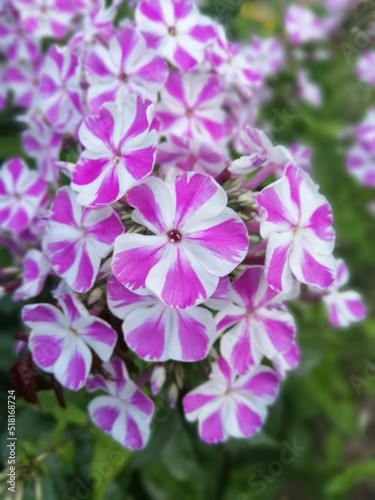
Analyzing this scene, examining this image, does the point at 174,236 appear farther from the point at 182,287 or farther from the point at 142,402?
the point at 142,402

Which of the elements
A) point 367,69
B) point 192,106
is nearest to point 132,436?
point 192,106

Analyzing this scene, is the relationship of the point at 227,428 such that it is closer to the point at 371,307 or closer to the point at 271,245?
the point at 271,245

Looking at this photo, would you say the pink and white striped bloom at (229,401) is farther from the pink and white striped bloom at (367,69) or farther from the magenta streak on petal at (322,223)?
the pink and white striped bloom at (367,69)

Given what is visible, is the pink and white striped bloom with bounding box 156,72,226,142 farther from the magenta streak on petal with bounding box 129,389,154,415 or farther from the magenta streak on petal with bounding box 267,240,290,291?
the magenta streak on petal with bounding box 129,389,154,415

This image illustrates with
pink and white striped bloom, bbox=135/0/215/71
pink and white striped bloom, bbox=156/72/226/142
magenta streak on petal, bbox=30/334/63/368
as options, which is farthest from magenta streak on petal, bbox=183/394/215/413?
pink and white striped bloom, bbox=135/0/215/71

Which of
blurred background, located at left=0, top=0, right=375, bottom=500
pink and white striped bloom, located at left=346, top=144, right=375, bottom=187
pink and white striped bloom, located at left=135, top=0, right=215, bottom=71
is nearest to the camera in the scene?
pink and white striped bloom, located at left=135, top=0, right=215, bottom=71

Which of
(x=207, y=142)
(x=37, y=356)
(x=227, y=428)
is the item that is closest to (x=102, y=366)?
(x=37, y=356)

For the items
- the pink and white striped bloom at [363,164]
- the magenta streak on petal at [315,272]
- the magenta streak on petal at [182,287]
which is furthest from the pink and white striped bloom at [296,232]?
the pink and white striped bloom at [363,164]
